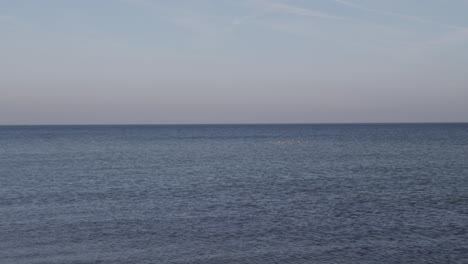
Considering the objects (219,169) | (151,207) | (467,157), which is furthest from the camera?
(467,157)

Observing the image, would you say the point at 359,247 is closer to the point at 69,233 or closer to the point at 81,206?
the point at 69,233

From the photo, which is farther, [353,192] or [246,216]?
[353,192]

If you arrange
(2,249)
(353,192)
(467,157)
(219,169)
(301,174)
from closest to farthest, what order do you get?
(2,249)
(353,192)
(301,174)
(219,169)
(467,157)

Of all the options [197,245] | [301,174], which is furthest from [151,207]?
[301,174]

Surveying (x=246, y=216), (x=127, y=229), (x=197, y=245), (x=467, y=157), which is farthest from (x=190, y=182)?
(x=467, y=157)

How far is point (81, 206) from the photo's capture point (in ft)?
85.3

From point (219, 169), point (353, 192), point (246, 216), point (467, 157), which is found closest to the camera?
point (246, 216)

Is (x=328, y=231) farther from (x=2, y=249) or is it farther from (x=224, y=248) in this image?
(x=2, y=249)

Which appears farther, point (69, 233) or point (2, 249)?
point (69, 233)

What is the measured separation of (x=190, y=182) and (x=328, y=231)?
693 inches

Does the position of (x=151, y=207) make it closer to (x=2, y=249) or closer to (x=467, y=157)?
(x=2, y=249)

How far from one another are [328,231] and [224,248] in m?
4.91

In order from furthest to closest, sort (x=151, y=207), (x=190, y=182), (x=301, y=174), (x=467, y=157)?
(x=467, y=157), (x=301, y=174), (x=190, y=182), (x=151, y=207)

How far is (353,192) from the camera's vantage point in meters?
31.0
